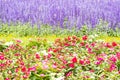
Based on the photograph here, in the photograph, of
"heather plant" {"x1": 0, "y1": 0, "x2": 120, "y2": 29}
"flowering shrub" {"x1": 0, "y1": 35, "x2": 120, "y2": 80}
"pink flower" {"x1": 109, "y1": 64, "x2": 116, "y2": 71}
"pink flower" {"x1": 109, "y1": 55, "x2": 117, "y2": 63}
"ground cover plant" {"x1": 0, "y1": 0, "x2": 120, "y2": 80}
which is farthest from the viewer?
"heather plant" {"x1": 0, "y1": 0, "x2": 120, "y2": 29}

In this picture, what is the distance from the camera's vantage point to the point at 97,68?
5.80m

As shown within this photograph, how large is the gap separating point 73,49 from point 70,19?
131 inches

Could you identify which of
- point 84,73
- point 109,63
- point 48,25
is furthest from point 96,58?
point 48,25

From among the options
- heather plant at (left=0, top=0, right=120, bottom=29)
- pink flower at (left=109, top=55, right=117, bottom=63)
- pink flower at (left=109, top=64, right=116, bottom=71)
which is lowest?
pink flower at (left=109, top=64, right=116, bottom=71)

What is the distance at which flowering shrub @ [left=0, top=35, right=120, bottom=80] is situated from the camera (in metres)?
5.28

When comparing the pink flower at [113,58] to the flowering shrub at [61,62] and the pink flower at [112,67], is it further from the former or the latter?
the pink flower at [112,67]

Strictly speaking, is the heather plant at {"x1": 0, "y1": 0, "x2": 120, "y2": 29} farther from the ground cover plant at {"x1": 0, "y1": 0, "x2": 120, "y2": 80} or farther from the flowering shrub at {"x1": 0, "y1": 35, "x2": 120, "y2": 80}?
the flowering shrub at {"x1": 0, "y1": 35, "x2": 120, "y2": 80}

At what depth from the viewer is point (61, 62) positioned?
5.88 m

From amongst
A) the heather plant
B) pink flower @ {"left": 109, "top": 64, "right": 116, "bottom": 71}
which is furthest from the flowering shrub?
the heather plant

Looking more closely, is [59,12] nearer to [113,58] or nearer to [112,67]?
[113,58]

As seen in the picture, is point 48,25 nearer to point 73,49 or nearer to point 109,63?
point 73,49

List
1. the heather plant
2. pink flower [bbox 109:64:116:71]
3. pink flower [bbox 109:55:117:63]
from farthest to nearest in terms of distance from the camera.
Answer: the heather plant < pink flower [bbox 109:55:117:63] < pink flower [bbox 109:64:116:71]

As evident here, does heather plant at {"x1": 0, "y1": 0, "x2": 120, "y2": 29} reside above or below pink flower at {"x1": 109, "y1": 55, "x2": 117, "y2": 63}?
above

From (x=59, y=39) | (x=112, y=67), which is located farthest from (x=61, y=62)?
(x=59, y=39)
